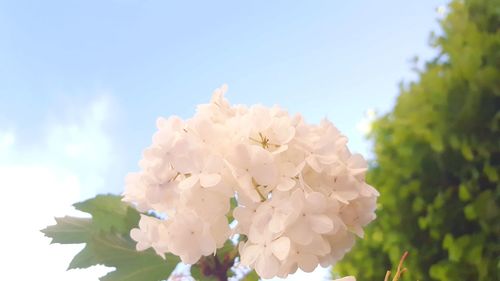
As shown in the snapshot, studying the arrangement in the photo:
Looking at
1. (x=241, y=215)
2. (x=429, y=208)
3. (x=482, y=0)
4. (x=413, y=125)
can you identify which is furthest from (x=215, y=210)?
(x=482, y=0)

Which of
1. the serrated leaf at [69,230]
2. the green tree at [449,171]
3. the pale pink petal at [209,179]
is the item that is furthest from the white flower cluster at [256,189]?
the green tree at [449,171]

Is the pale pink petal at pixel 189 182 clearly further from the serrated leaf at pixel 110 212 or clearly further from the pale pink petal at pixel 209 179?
the serrated leaf at pixel 110 212

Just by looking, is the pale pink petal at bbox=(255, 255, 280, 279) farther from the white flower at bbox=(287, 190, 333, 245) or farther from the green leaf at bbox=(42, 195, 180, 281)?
the green leaf at bbox=(42, 195, 180, 281)

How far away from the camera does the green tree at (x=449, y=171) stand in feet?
4.77

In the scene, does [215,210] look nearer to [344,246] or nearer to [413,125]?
[344,246]

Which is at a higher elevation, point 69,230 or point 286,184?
point 69,230

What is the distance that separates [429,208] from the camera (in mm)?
1545

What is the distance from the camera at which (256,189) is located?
1.87 ft

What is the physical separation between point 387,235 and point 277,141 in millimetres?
1167

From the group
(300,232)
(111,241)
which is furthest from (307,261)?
(111,241)

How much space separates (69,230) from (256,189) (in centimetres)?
26

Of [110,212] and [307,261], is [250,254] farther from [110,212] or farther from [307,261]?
[110,212]

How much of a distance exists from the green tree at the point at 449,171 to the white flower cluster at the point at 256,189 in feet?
3.07

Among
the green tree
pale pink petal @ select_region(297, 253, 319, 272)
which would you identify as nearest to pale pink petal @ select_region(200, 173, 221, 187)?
pale pink petal @ select_region(297, 253, 319, 272)
